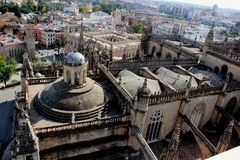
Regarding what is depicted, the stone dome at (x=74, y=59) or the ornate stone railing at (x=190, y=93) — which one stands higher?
the stone dome at (x=74, y=59)

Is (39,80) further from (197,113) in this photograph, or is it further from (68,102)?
(197,113)

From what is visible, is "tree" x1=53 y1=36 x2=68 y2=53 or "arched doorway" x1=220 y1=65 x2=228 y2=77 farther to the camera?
"tree" x1=53 y1=36 x2=68 y2=53

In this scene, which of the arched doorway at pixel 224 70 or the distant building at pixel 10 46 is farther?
the distant building at pixel 10 46

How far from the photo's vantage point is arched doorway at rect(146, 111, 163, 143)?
1164 inches

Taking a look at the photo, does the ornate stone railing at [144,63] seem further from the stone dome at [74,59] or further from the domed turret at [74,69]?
the stone dome at [74,59]

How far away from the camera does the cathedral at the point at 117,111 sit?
23.6m

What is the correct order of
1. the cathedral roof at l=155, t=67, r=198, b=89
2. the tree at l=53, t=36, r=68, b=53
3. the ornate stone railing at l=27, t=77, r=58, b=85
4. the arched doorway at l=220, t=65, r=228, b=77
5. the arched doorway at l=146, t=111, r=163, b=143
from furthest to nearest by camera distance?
1. the tree at l=53, t=36, r=68, b=53
2. the arched doorway at l=220, t=65, r=228, b=77
3. the cathedral roof at l=155, t=67, r=198, b=89
4. the ornate stone railing at l=27, t=77, r=58, b=85
5. the arched doorway at l=146, t=111, r=163, b=143

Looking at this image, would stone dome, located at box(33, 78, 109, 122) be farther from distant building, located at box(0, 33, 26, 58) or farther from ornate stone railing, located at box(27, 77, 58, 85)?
distant building, located at box(0, 33, 26, 58)

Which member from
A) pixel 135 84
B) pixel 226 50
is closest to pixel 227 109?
pixel 226 50

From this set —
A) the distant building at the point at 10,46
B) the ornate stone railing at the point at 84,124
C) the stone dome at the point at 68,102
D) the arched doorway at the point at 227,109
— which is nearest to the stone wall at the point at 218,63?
the arched doorway at the point at 227,109

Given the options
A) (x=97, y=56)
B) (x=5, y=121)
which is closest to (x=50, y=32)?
(x=5, y=121)

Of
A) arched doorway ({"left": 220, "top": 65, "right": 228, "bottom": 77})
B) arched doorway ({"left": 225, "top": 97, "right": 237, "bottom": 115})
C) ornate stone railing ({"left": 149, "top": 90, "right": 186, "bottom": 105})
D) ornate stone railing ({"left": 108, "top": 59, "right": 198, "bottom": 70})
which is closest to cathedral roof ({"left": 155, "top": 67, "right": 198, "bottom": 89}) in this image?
ornate stone railing ({"left": 108, "top": 59, "right": 198, "bottom": 70})

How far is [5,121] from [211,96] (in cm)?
4100

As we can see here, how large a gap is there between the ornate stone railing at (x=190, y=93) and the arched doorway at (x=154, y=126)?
2046 millimetres
